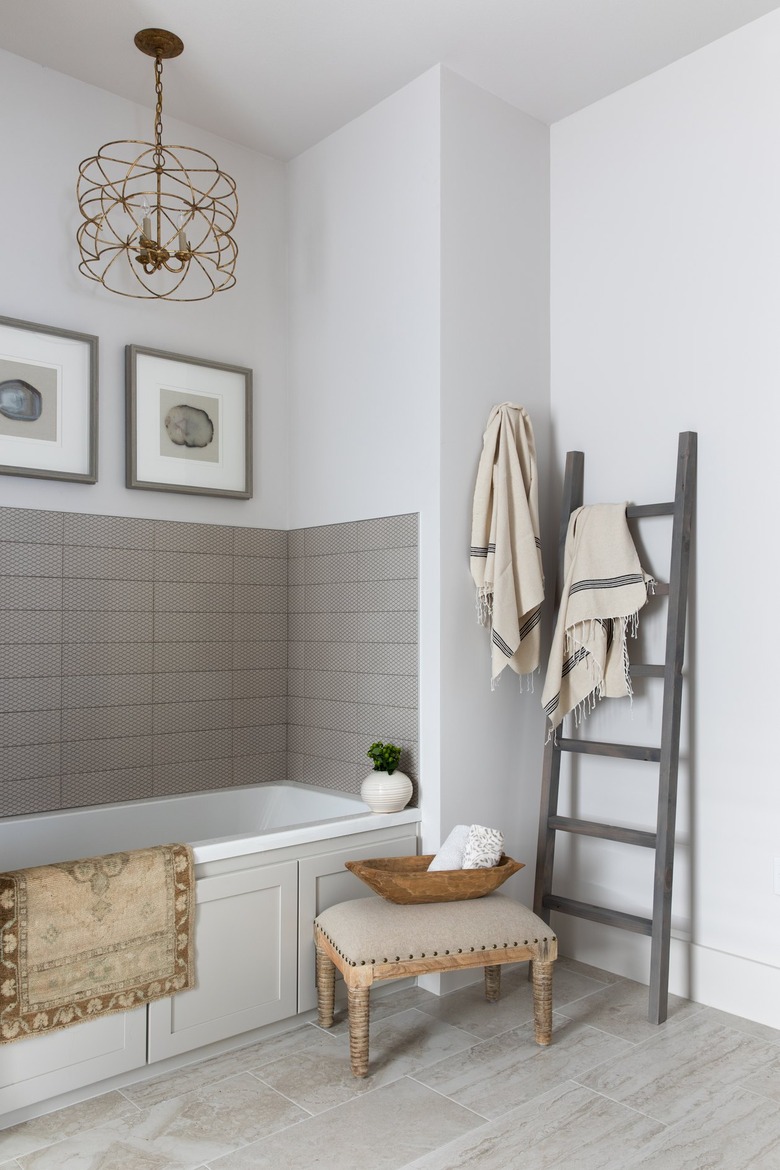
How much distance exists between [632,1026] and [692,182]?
2.57 metres

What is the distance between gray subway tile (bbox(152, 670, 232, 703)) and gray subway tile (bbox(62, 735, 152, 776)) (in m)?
0.16

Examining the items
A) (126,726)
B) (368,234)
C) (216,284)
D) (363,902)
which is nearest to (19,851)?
(126,726)

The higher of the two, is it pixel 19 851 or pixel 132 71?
pixel 132 71

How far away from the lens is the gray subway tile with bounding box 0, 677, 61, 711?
289 cm

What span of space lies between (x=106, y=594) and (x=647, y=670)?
5.87ft

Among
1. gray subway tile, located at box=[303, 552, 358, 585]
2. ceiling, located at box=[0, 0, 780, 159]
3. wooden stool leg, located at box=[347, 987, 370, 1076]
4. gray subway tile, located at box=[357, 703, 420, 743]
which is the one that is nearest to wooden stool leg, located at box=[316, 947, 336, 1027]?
wooden stool leg, located at box=[347, 987, 370, 1076]

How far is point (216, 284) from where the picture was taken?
351 cm

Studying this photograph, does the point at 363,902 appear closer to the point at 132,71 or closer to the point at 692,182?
the point at 692,182

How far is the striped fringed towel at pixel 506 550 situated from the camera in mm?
2953

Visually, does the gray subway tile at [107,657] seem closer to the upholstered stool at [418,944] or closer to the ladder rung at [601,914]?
the upholstered stool at [418,944]

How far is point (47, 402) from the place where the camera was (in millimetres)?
2986

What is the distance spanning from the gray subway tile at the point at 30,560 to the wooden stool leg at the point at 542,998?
1.89 metres

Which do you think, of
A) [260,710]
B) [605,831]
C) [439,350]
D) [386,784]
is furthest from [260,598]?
[605,831]

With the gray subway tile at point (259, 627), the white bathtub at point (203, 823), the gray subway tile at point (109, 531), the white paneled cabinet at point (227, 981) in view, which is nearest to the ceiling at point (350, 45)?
the gray subway tile at point (109, 531)
